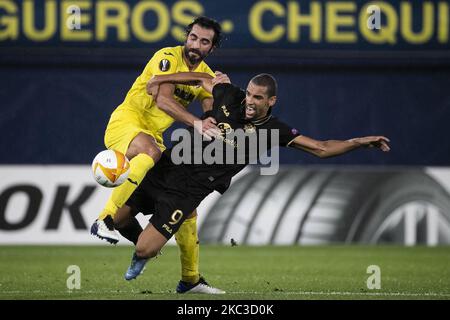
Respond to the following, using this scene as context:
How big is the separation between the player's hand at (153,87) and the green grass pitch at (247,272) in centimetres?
153

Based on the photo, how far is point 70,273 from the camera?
9898 mm

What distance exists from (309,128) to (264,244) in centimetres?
179

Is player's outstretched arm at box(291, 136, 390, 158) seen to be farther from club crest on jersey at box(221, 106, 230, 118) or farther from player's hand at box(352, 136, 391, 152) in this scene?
club crest on jersey at box(221, 106, 230, 118)

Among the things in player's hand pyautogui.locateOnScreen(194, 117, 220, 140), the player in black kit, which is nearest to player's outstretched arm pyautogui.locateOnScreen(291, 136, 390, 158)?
the player in black kit

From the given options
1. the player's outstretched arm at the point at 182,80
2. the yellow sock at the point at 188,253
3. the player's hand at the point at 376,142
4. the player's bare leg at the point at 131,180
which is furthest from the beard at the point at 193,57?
the player's hand at the point at 376,142

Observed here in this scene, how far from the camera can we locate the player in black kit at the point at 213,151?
812 centimetres

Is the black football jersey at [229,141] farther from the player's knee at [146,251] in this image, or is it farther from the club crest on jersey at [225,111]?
the player's knee at [146,251]

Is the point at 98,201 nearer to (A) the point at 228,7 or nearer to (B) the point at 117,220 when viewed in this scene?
(A) the point at 228,7

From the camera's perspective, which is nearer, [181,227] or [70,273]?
[181,227]

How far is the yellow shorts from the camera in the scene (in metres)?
8.62

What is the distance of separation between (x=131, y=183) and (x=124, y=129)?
622 millimetres

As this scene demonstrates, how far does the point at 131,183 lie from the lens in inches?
325

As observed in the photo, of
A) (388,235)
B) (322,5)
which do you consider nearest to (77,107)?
(322,5)

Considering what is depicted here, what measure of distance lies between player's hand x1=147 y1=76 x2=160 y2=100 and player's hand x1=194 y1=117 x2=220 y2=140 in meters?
0.56
